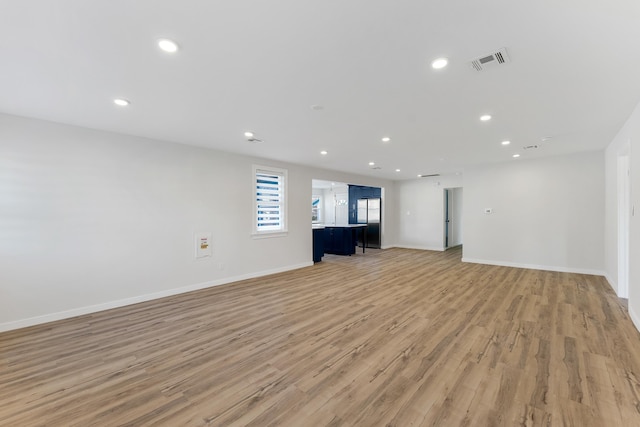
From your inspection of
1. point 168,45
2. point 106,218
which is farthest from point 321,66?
point 106,218

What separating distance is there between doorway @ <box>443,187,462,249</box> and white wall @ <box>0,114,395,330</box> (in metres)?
7.11

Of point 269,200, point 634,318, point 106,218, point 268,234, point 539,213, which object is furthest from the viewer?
point 539,213

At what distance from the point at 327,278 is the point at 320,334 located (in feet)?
8.47

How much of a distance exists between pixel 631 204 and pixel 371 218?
6908 millimetres

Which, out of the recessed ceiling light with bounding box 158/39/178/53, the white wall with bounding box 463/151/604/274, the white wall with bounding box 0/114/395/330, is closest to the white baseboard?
the white wall with bounding box 0/114/395/330

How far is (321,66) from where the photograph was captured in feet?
7.45

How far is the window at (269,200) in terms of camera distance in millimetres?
5891

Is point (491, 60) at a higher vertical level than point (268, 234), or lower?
higher

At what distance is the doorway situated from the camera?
9.65 metres

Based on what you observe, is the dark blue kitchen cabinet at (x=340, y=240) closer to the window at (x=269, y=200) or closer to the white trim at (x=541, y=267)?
the window at (x=269, y=200)

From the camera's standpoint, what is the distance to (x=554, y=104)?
309cm

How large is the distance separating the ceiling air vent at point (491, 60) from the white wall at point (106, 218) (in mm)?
4400

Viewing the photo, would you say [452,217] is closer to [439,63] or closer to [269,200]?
[269,200]

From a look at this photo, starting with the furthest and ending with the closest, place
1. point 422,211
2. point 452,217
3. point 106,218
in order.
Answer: point 452,217
point 422,211
point 106,218
